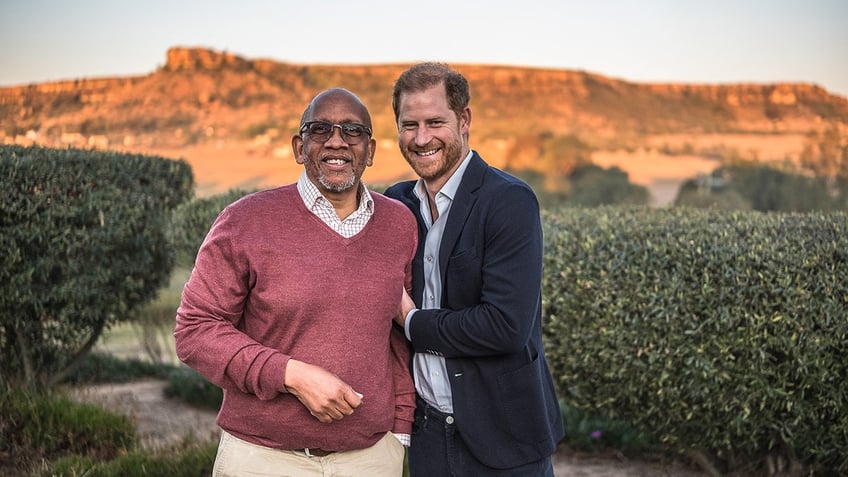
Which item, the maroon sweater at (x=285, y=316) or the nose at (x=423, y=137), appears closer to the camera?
the maroon sweater at (x=285, y=316)

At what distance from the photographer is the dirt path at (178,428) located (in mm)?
5988

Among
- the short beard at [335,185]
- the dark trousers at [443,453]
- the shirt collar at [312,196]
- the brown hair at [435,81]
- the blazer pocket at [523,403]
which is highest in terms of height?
the brown hair at [435,81]

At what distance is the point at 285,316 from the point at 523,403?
2.77ft

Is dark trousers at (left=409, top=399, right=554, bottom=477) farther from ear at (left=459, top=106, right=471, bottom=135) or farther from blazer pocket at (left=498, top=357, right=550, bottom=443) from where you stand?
ear at (left=459, top=106, right=471, bottom=135)

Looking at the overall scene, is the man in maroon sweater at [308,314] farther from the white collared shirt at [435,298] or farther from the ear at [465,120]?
the ear at [465,120]

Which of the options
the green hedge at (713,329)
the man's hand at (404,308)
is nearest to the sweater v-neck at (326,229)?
the man's hand at (404,308)

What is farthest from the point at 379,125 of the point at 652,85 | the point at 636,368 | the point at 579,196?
the point at 636,368

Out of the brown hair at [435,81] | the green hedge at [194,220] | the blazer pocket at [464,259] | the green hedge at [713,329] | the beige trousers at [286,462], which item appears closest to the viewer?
the beige trousers at [286,462]

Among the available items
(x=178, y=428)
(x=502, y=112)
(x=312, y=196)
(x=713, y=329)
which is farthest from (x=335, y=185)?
(x=502, y=112)

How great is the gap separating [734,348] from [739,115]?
14.9m

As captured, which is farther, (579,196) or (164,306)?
(579,196)

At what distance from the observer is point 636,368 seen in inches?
193

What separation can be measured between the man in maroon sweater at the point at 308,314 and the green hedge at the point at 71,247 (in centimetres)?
424

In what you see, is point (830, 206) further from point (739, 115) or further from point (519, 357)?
point (519, 357)
